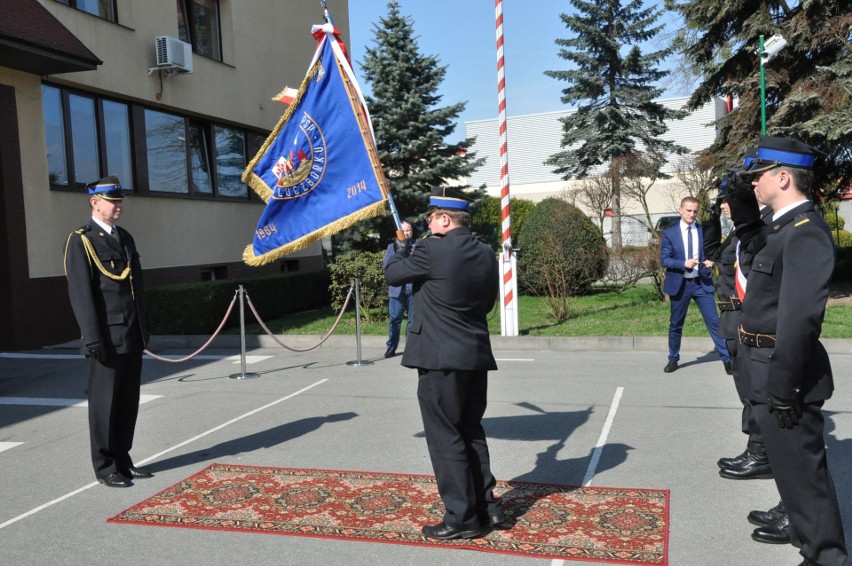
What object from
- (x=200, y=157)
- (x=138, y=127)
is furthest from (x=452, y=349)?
(x=200, y=157)

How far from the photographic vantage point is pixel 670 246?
383 inches

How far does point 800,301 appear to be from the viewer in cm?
360

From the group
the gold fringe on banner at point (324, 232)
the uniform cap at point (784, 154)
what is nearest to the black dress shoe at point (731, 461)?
the uniform cap at point (784, 154)

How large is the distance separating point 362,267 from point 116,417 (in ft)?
31.5

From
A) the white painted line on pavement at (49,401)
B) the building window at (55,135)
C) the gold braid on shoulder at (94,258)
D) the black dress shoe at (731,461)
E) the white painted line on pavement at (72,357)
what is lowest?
the black dress shoe at (731,461)

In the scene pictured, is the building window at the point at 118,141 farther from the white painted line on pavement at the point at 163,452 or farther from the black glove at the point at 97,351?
the black glove at the point at 97,351

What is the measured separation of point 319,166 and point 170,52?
10294 millimetres

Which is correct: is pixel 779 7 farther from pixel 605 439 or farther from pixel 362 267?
pixel 605 439

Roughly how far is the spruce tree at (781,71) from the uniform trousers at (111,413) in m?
14.2

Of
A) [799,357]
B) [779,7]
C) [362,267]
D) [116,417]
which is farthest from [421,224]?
[799,357]

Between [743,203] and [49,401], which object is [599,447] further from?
[49,401]

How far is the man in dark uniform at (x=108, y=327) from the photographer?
586 centimetres

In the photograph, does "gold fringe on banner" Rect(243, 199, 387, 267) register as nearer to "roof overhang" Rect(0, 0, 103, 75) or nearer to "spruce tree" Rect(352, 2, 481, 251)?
"roof overhang" Rect(0, 0, 103, 75)

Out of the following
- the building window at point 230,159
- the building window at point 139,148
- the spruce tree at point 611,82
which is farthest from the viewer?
the spruce tree at point 611,82
